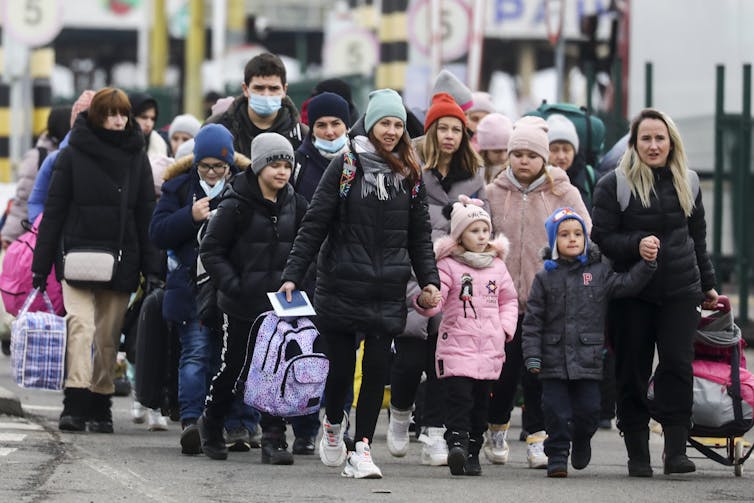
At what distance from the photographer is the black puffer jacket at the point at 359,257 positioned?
10203 millimetres

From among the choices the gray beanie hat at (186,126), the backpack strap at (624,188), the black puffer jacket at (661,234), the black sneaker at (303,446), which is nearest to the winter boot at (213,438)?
the black sneaker at (303,446)

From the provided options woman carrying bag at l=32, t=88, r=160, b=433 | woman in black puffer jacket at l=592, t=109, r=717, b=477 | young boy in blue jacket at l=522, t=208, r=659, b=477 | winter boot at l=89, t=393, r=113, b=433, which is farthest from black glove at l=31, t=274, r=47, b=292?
woman in black puffer jacket at l=592, t=109, r=717, b=477

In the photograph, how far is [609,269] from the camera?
10648 mm

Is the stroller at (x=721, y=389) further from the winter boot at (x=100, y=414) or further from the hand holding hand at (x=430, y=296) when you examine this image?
the winter boot at (x=100, y=414)

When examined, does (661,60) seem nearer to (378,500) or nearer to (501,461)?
(501,461)

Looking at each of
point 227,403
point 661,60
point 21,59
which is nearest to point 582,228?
point 227,403

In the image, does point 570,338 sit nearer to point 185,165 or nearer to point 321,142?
point 321,142

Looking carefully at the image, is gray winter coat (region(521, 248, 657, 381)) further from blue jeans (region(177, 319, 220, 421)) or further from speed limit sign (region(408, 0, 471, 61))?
speed limit sign (region(408, 0, 471, 61))

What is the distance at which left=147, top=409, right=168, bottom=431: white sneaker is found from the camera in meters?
12.7

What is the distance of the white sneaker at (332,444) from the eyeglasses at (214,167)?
64.0 inches

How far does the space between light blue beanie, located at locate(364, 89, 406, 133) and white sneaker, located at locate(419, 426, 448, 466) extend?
5.61 ft

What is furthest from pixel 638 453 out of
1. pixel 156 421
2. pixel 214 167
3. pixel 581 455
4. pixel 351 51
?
pixel 351 51

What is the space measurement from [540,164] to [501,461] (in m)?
1.55

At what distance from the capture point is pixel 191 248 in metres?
11.4
